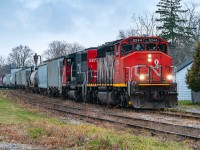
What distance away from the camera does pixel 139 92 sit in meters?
19.2

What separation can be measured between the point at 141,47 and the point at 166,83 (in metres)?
2.44

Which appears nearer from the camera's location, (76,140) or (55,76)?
(76,140)

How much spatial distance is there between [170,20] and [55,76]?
38.2 m

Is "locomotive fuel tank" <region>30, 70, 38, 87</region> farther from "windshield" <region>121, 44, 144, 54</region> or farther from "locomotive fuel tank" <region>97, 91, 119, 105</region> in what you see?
"windshield" <region>121, 44, 144, 54</region>

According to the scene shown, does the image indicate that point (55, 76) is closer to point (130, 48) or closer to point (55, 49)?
point (130, 48)

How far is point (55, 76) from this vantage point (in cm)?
3609

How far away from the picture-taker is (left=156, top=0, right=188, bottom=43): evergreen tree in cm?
6859

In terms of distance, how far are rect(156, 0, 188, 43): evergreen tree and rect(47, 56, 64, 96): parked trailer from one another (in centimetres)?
3383

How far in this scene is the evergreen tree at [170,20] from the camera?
225ft

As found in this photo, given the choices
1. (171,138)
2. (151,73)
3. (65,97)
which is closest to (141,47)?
(151,73)

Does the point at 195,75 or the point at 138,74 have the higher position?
the point at 195,75

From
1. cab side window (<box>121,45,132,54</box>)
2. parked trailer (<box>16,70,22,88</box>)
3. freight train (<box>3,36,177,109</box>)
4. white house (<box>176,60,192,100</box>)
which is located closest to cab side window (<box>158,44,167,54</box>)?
freight train (<box>3,36,177,109</box>)

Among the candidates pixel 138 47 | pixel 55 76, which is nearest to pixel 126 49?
pixel 138 47

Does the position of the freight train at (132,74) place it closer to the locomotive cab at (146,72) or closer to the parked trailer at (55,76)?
the locomotive cab at (146,72)
